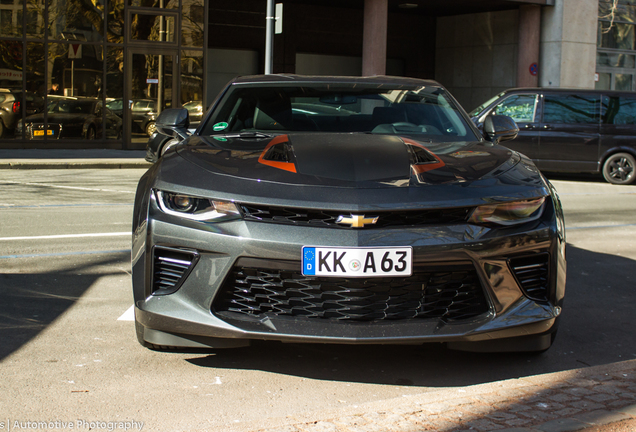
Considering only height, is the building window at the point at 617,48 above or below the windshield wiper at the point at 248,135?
above

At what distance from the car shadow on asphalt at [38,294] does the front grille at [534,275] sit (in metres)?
2.59

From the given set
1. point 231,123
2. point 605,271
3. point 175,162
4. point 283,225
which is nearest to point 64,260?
point 231,123

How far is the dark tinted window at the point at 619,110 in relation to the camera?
15.1 meters

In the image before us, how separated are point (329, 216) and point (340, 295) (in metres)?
0.35

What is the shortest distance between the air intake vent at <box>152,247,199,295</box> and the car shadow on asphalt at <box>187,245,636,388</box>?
1.82 ft

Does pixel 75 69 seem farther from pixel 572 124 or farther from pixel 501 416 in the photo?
pixel 501 416

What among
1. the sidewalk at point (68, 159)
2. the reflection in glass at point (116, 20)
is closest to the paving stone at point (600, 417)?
the sidewalk at point (68, 159)

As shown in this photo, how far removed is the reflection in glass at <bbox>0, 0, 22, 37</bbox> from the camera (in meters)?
19.1

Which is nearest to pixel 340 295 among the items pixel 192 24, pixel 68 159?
pixel 68 159

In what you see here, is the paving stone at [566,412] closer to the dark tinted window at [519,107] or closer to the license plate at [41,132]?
the dark tinted window at [519,107]

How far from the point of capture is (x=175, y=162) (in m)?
3.77

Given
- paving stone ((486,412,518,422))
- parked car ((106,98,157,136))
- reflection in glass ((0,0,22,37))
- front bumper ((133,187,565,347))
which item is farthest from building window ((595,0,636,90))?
paving stone ((486,412,518,422))

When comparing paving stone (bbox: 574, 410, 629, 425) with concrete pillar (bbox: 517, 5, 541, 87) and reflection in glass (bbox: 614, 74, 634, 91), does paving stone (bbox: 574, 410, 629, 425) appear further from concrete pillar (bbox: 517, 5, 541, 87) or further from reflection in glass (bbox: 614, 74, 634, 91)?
reflection in glass (bbox: 614, 74, 634, 91)

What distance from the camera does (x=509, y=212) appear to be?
3424 mm
